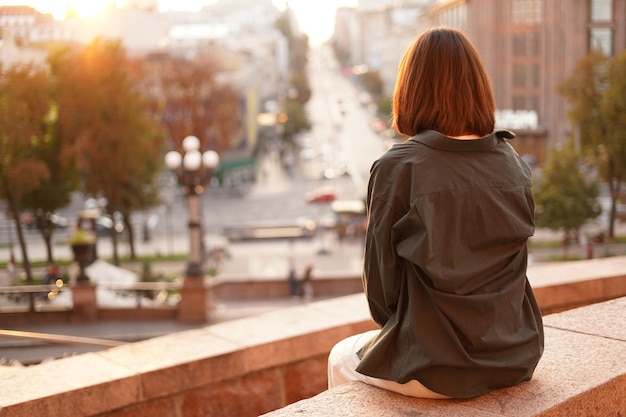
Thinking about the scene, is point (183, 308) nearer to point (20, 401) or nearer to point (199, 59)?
point (20, 401)

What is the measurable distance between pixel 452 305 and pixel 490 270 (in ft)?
0.71

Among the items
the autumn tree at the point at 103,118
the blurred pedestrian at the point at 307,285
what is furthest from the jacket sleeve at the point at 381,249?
the autumn tree at the point at 103,118

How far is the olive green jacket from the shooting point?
2918 millimetres

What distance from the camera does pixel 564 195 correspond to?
37.5 metres

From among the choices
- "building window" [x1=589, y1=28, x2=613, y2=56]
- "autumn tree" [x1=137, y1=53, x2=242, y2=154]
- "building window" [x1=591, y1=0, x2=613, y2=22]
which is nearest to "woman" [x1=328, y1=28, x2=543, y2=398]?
"autumn tree" [x1=137, y1=53, x2=242, y2=154]

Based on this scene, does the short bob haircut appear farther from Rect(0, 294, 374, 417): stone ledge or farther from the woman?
Rect(0, 294, 374, 417): stone ledge

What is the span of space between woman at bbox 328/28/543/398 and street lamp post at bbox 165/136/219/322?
19.2 m

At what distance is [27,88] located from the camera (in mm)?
30266

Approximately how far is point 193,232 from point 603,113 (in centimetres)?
2290

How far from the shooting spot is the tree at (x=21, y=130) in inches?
1177

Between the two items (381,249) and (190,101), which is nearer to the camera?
Result: (381,249)

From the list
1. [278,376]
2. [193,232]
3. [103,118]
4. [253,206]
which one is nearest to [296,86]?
[253,206]

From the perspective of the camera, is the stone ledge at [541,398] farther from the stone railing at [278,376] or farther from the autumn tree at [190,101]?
the autumn tree at [190,101]

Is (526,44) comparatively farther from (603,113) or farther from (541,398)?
(541,398)
